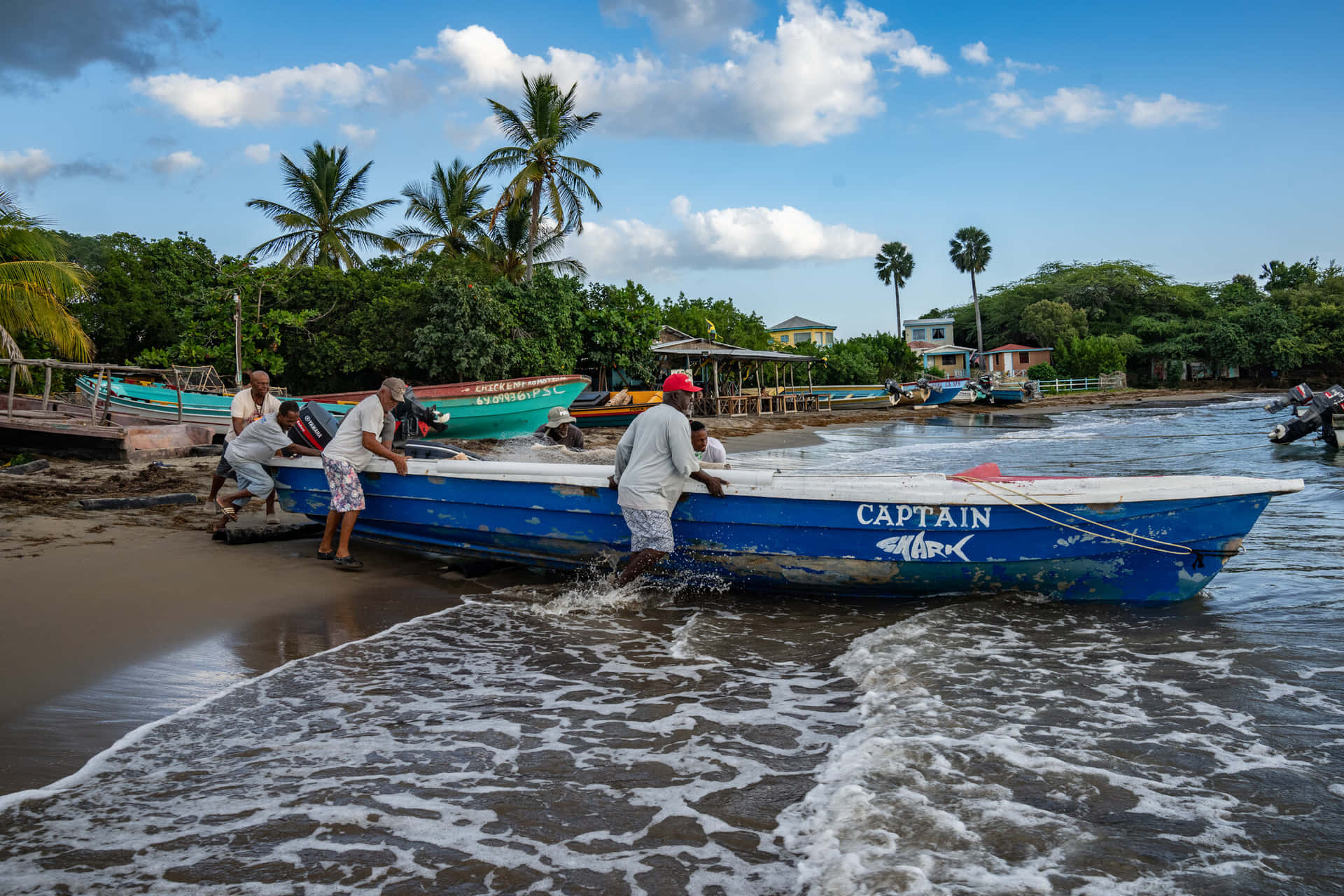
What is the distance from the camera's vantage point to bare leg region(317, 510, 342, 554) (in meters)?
6.88

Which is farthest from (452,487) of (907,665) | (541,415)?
(541,415)

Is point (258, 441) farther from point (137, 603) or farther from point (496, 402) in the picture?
point (496, 402)

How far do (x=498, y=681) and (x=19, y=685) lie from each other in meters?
2.39

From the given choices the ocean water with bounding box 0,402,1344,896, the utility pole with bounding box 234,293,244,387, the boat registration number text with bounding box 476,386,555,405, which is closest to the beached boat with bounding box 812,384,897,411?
the boat registration number text with bounding box 476,386,555,405

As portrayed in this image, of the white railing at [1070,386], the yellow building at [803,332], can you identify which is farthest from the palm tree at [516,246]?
the yellow building at [803,332]

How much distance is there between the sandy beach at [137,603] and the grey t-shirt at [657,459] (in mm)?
1818

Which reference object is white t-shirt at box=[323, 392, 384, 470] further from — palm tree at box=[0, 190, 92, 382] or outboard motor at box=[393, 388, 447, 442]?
palm tree at box=[0, 190, 92, 382]

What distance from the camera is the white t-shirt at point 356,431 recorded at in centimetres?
676

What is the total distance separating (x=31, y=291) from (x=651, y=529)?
15.6m

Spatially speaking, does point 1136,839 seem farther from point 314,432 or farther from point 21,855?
point 314,432

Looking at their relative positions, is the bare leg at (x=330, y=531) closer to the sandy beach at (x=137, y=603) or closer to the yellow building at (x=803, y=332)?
the sandy beach at (x=137, y=603)

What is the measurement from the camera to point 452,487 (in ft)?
21.9

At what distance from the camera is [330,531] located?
22.7 ft

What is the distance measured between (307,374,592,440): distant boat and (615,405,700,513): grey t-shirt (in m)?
13.6
